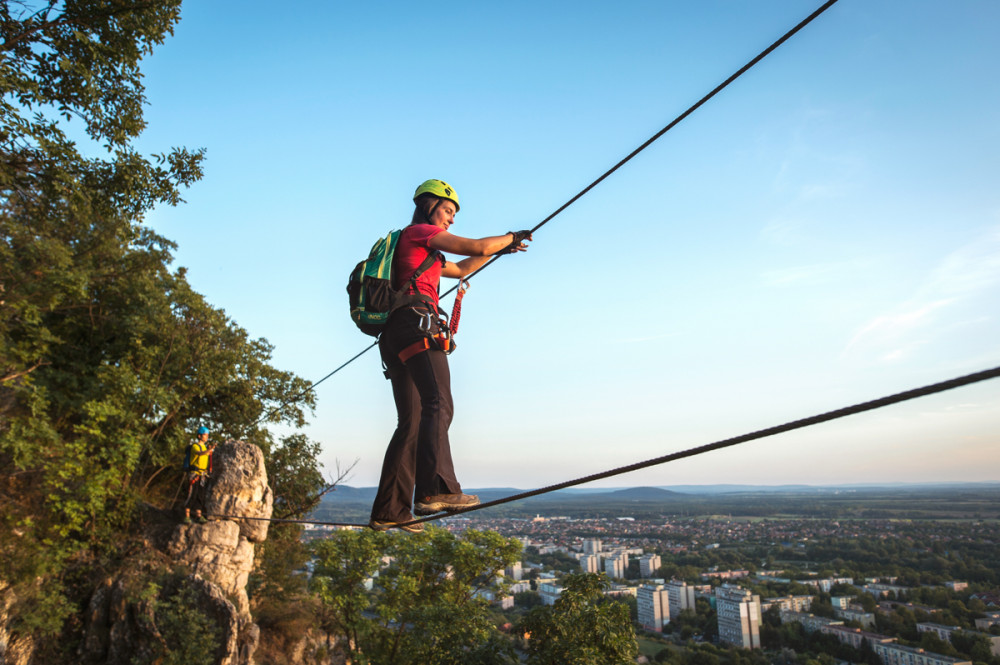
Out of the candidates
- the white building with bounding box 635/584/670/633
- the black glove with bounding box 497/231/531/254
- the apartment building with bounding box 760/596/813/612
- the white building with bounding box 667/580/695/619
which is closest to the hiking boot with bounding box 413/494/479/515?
the black glove with bounding box 497/231/531/254

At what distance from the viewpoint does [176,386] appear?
1405 cm

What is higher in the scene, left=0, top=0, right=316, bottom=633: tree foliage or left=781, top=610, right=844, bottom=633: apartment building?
left=0, top=0, right=316, bottom=633: tree foliage

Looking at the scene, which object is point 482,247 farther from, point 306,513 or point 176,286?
point 306,513

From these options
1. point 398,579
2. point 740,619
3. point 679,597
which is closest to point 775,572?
point 679,597

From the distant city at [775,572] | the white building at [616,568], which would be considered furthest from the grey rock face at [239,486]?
the white building at [616,568]

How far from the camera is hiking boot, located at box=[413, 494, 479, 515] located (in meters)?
2.78

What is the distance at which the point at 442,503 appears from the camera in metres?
2.78

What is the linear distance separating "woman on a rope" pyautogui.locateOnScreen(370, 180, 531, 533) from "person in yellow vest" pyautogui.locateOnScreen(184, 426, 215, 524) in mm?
10539

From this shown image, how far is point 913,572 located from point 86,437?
1758 inches

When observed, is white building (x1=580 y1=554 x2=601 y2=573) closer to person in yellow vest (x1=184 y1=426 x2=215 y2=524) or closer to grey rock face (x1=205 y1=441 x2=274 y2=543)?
grey rock face (x1=205 y1=441 x2=274 y2=543)

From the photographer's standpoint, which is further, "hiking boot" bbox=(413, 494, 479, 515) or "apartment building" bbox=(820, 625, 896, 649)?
"apartment building" bbox=(820, 625, 896, 649)

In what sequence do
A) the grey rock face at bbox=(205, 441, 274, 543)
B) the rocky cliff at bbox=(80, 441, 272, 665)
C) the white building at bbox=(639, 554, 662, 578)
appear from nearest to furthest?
1. the rocky cliff at bbox=(80, 441, 272, 665)
2. the grey rock face at bbox=(205, 441, 274, 543)
3. the white building at bbox=(639, 554, 662, 578)

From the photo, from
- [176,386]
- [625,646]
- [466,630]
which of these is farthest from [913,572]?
[176,386]

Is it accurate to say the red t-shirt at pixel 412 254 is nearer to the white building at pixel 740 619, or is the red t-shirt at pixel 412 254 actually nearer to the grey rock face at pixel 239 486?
the grey rock face at pixel 239 486
